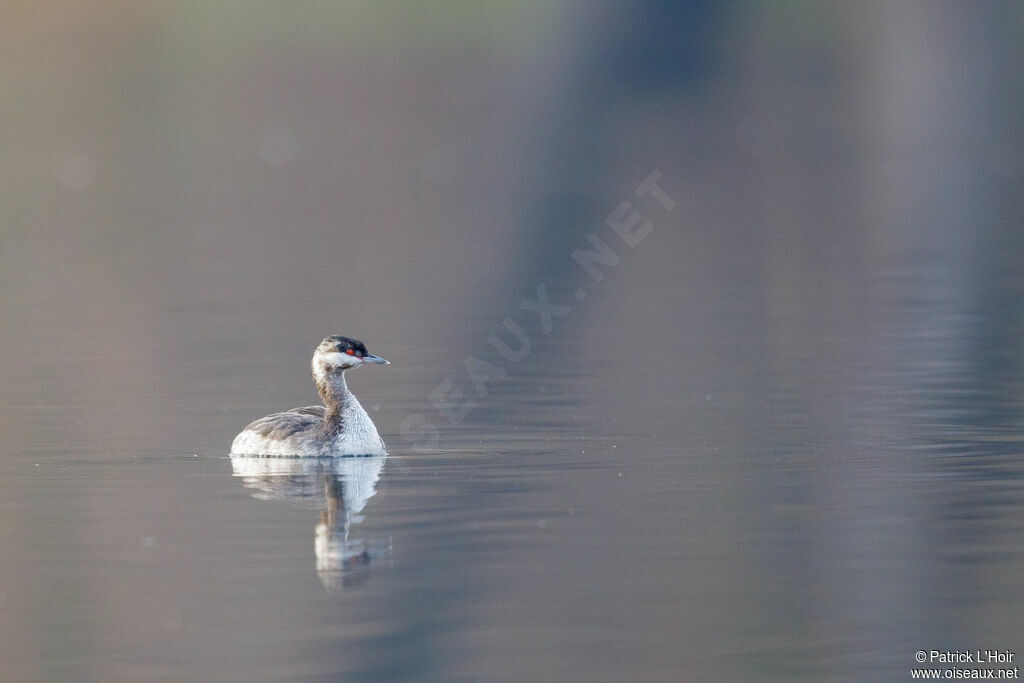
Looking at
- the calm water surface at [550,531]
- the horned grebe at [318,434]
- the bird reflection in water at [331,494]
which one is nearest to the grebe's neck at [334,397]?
the horned grebe at [318,434]

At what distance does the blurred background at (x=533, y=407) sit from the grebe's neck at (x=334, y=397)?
1.78 ft

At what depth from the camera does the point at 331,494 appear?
1338 cm

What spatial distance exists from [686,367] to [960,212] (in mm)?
15971

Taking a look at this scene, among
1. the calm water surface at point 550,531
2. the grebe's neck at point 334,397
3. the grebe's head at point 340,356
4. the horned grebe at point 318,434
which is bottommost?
the calm water surface at point 550,531

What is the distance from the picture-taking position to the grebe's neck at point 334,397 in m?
14.8

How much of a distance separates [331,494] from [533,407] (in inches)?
132

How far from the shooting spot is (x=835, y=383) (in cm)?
1708

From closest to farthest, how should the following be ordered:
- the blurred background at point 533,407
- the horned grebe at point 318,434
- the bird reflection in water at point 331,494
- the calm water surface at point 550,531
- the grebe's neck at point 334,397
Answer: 1. the calm water surface at point 550,531
2. the blurred background at point 533,407
3. the bird reflection in water at point 331,494
4. the horned grebe at point 318,434
5. the grebe's neck at point 334,397

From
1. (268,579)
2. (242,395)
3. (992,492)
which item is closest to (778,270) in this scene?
(242,395)

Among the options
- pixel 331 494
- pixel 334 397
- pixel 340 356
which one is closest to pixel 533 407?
pixel 340 356

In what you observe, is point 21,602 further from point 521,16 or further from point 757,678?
point 521,16

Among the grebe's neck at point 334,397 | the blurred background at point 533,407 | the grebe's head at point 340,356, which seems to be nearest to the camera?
the blurred background at point 533,407

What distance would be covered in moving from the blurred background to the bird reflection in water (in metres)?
0.06

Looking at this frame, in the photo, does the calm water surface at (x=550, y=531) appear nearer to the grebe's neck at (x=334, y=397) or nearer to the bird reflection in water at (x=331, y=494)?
the bird reflection in water at (x=331, y=494)
